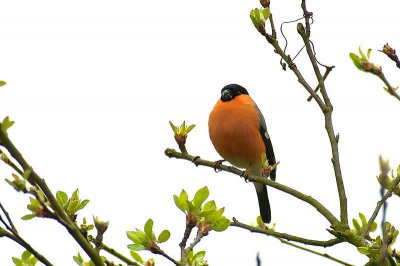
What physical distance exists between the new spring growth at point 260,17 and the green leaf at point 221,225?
4.25ft

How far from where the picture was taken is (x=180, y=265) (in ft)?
7.39

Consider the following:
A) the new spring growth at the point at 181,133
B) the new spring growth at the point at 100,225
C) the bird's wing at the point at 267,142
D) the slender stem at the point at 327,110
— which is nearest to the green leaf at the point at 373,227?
the slender stem at the point at 327,110

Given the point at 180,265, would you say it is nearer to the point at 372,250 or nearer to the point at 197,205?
the point at 197,205

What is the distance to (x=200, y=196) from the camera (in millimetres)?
2822

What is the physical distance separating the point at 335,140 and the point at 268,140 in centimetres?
360

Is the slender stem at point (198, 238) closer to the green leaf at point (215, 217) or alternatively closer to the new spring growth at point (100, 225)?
the green leaf at point (215, 217)

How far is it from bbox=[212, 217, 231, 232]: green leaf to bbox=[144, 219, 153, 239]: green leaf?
0.27 meters

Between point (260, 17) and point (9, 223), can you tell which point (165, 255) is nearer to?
point (9, 223)

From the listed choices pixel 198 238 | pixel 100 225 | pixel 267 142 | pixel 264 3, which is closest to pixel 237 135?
pixel 267 142

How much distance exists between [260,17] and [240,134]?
118 inches

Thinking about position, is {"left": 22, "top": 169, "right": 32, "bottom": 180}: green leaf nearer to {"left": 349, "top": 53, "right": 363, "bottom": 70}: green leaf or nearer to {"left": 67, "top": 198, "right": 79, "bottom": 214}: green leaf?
{"left": 67, "top": 198, "right": 79, "bottom": 214}: green leaf

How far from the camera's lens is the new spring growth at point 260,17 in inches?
→ 145

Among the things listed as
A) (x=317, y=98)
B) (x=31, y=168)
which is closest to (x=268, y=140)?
(x=317, y=98)

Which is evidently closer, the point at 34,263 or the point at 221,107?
the point at 34,263
